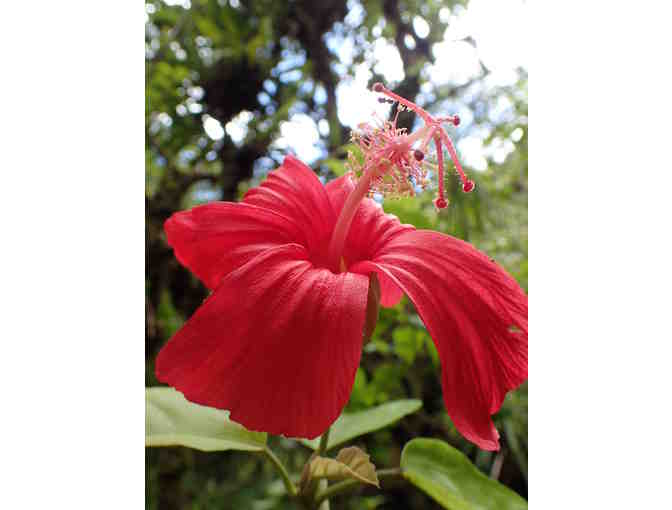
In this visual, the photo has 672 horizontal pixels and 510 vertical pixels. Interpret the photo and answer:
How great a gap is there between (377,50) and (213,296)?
1.12 ft

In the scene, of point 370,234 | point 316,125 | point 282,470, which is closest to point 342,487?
point 282,470

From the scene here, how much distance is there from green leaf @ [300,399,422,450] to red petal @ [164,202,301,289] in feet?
0.43

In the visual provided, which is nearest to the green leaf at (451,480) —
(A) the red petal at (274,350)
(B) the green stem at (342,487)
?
(B) the green stem at (342,487)

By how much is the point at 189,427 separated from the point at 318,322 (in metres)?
0.13

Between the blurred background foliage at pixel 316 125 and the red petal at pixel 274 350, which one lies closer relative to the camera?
the red petal at pixel 274 350

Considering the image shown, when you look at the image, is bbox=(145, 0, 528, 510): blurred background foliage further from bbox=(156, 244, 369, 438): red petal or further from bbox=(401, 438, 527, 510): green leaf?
bbox=(156, 244, 369, 438): red petal

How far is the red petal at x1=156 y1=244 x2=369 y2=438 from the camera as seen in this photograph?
0.80 feet

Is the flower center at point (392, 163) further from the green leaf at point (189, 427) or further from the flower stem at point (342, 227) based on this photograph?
the green leaf at point (189, 427)

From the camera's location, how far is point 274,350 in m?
0.25

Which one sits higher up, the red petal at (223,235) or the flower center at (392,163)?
the flower center at (392,163)

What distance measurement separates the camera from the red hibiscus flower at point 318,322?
25 centimetres

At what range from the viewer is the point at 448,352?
268 mm

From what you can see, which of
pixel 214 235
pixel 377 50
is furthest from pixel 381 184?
pixel 377 50
